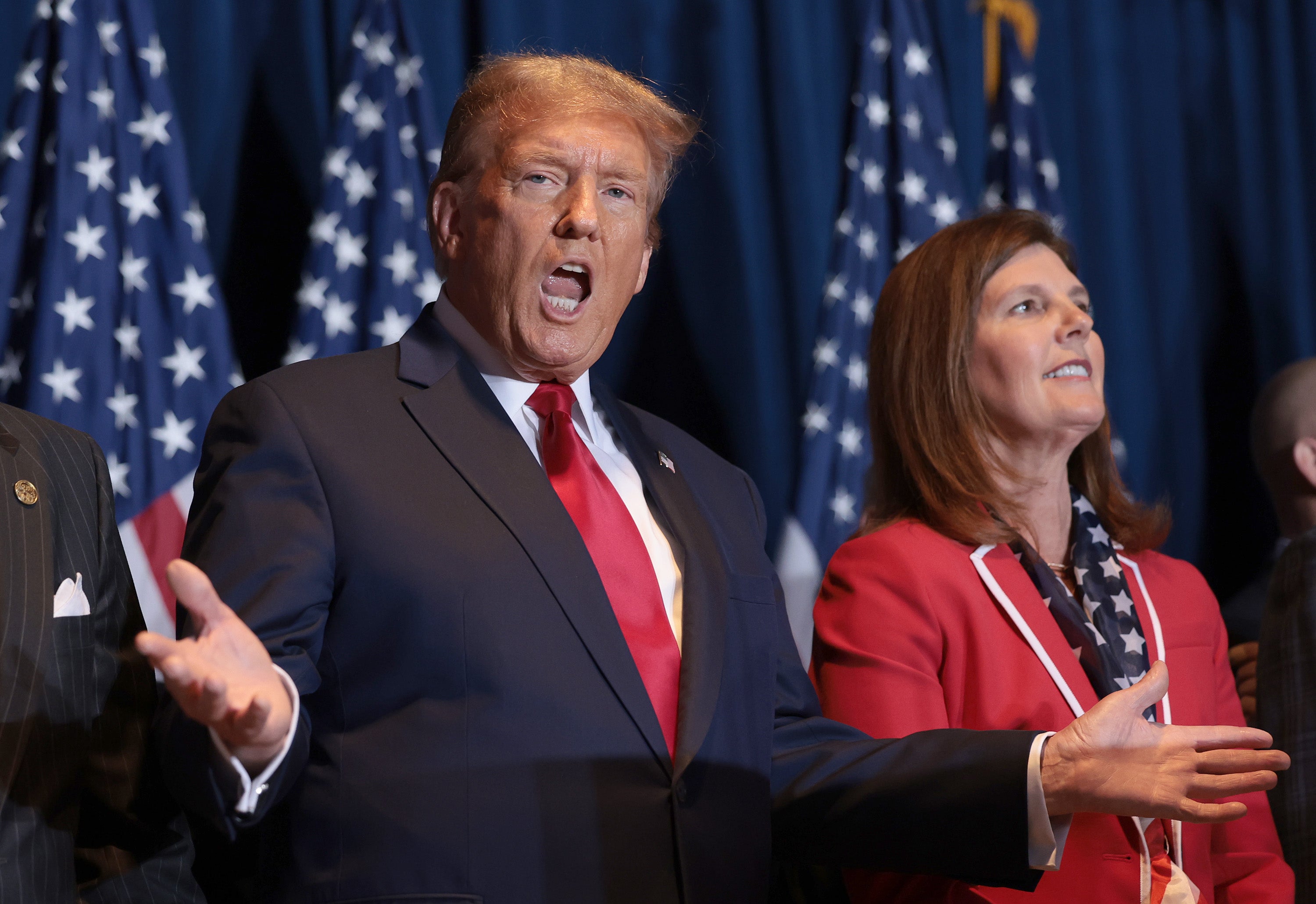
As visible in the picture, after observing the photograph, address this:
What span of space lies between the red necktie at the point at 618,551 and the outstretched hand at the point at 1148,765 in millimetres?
524

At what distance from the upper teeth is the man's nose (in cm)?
94

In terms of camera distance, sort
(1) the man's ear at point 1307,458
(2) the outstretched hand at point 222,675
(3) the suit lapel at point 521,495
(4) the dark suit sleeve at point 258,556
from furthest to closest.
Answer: (1) the man's ear at point 1307,458 → (3) the suit lapel at point 521,495 → (4) the dark suit sleeve at point 258,556 → (2) the outstretched hand at point 222,675

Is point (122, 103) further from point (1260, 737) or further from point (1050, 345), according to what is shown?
point (1260, 737)

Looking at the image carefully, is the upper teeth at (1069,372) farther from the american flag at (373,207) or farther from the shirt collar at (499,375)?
the american flag at (373,207)

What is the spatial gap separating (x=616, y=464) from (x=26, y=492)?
761 millimetres

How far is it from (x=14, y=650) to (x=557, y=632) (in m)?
0.60

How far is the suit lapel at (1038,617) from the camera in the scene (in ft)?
6.76

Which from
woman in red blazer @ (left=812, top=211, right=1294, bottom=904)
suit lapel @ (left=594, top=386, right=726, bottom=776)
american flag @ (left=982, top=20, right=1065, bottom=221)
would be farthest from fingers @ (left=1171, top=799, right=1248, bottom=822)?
american flag @ (left=982, top=20, right=1065, bottom=221)

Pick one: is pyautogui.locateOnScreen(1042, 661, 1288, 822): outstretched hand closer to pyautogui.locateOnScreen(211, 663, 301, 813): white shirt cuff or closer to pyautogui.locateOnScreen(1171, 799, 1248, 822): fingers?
pyautogui.locateOnScreen(1171, 799, 1248, 822): fingers

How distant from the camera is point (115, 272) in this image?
321cm

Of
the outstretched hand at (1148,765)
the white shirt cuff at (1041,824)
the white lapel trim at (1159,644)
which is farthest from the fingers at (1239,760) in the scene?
the white lapel trim at (1159,644)

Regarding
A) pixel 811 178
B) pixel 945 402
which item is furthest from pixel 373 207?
pixel 945 402

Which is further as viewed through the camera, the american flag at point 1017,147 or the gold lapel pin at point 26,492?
the american flag at point 1017,147

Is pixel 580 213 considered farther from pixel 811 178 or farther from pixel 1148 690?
pixel 811 178
